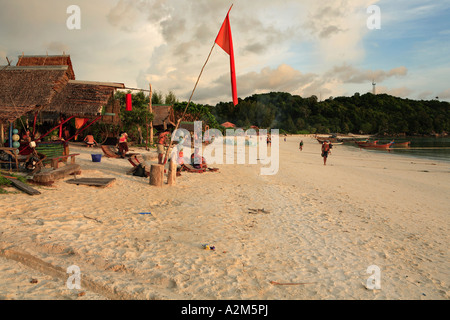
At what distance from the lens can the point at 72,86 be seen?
456 inches

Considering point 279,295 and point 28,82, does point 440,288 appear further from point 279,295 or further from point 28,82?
point 28,82

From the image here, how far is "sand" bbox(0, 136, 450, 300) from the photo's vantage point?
10.7ft

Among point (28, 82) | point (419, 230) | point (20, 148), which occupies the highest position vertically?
point (28, 82)

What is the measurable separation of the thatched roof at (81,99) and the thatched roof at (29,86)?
404 mm

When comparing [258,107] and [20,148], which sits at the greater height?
[258,107]

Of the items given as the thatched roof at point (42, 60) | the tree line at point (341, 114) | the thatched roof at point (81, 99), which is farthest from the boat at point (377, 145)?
the tree line at point (341, 114)

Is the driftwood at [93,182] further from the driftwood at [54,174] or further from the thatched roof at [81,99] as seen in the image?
the thatched roof at [81,99]

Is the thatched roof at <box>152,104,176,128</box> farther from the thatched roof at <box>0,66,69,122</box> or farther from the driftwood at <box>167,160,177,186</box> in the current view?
the driftwood at <box>167,160,177,186</box>

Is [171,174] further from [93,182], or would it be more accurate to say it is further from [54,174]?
[54,174]

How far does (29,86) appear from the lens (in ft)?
34.5

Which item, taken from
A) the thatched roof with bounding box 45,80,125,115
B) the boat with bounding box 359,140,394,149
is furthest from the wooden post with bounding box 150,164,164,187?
the boat with bounding box 359,140,394,149

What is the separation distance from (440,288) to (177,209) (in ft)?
16.1

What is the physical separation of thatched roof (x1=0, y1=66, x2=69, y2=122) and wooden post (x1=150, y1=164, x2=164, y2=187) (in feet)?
15.7

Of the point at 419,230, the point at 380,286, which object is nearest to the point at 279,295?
the point at 380,286
